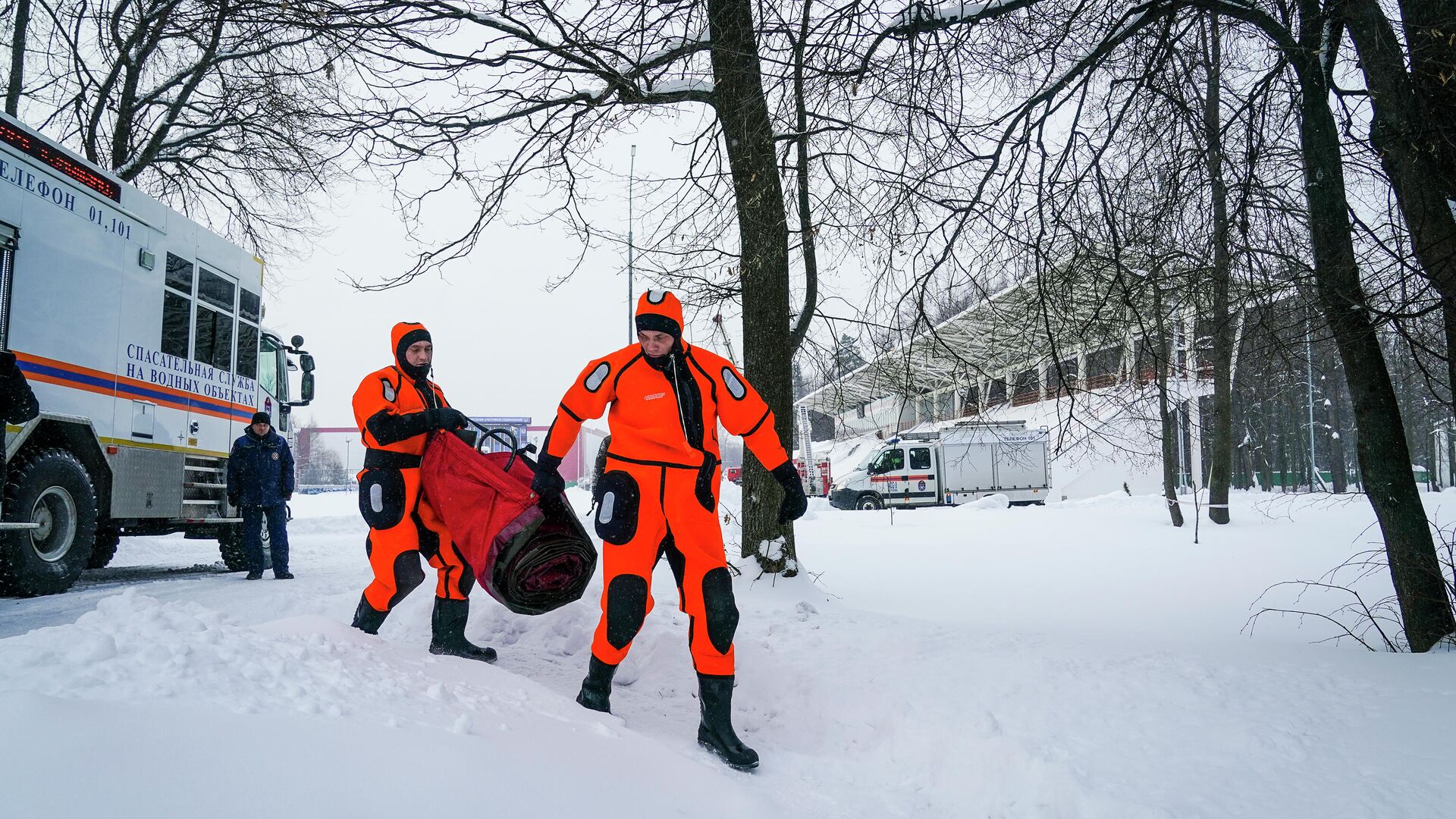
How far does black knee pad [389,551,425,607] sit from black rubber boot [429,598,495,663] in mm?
172

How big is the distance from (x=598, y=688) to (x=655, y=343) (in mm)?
1440

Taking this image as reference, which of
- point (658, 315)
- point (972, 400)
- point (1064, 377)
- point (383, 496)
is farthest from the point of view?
point (972, 400)

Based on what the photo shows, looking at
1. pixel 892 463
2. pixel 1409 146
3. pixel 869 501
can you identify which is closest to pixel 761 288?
pixel 1409 146

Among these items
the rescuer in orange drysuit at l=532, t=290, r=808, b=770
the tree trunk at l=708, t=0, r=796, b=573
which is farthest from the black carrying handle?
the tree trunk at l=708, t=0, r=796, b=573

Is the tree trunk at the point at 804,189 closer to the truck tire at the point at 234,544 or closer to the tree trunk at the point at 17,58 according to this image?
the truck tire at the point at 234,544

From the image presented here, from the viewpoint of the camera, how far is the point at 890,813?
2.89 meters

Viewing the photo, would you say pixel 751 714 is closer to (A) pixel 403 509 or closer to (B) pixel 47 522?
(A) pixel 403 509

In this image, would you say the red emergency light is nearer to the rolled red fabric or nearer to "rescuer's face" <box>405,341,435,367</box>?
"rescuer's face" <box>405,341,435,367</box>

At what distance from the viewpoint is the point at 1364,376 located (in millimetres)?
4773

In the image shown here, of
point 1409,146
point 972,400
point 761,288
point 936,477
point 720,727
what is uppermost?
point 1409,146

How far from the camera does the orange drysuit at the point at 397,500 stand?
157 inches

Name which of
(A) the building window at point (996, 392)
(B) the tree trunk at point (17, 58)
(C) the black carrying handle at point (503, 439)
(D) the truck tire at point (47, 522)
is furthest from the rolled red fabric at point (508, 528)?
(B) the tree trunk at point (17, 58)

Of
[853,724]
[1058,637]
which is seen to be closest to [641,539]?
[853,724]

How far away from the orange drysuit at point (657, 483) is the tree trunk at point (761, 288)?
2.58m
